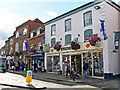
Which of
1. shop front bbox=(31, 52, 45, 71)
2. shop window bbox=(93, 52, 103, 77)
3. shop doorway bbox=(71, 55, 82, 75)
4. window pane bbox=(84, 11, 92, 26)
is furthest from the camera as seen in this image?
shop front bbox=(31, 52, 45, 71)

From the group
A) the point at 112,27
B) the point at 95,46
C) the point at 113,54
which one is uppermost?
the point at 112,27

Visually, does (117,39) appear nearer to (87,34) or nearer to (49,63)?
(87,34)

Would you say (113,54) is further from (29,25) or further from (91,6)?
(29,25)

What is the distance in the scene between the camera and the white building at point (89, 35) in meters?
12.3

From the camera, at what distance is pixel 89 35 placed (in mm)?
13953

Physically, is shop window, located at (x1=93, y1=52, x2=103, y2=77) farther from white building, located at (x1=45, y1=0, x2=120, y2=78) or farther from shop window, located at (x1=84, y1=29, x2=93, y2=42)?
shop window, located at (x1=84, y1=29, x2=93, y2=42)

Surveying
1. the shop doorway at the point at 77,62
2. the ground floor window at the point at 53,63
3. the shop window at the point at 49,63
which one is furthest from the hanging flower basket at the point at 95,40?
the shop window at the point at 49,63

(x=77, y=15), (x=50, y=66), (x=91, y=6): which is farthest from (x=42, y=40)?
(x=91, y=6)

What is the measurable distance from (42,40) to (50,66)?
4.72 m

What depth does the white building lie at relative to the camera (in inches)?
485

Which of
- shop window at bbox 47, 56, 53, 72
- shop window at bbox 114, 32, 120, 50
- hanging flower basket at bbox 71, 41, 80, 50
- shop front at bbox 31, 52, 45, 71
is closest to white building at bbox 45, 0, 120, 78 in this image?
shop window at bbox 114, 32, 120, 50

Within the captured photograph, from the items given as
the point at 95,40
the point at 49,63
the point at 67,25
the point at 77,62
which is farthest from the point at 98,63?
the point at 49,63

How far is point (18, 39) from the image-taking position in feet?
100

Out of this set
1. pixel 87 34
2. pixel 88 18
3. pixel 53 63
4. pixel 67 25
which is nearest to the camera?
pixel 87 34
